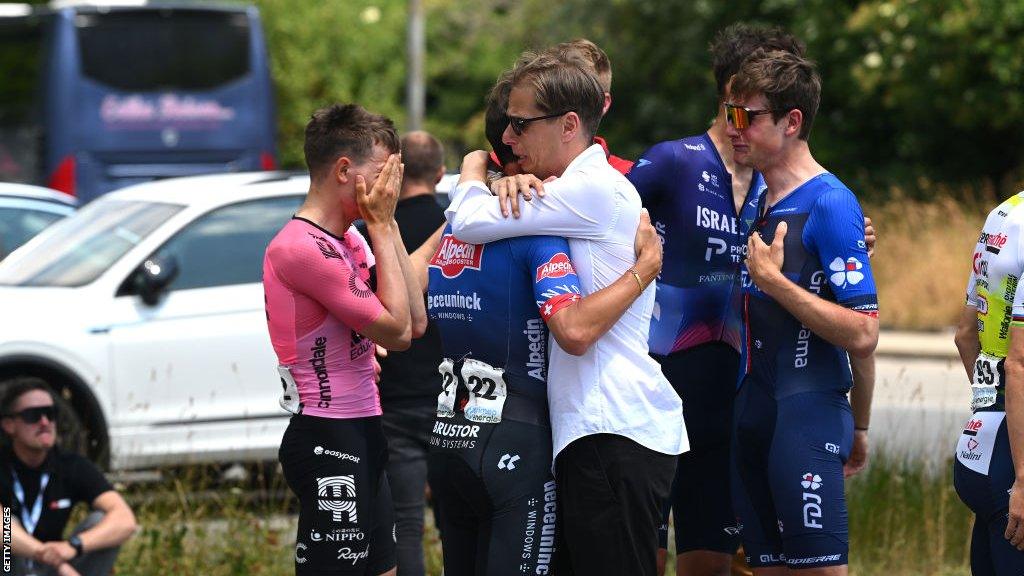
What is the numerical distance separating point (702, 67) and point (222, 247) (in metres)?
16.6

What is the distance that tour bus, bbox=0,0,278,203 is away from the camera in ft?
58.2

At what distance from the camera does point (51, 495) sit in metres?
5.72

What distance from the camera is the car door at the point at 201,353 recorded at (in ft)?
26.0

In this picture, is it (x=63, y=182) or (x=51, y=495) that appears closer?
(x=51, y=495)

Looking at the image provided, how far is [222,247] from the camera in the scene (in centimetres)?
817

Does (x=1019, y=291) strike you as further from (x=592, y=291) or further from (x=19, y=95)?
(x=19, y=95)

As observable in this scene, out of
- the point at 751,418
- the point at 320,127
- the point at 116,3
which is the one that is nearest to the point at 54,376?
the point at 320,127

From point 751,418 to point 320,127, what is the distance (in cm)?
153

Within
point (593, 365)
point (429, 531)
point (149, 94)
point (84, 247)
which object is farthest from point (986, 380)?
point (149, 94)

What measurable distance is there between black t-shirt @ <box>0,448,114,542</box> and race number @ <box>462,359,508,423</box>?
2.71 m

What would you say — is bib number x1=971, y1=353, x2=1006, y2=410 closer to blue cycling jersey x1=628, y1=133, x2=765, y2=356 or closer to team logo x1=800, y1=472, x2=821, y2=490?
team logo x1=800, y1=472, x2=821, y2=490

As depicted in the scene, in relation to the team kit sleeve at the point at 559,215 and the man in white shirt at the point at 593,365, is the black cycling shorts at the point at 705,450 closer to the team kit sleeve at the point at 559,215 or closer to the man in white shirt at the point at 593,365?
the man in white shirt at the point at 593,365

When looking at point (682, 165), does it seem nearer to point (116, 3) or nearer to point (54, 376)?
point (54, 376)

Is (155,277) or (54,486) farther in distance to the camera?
(155,277)
